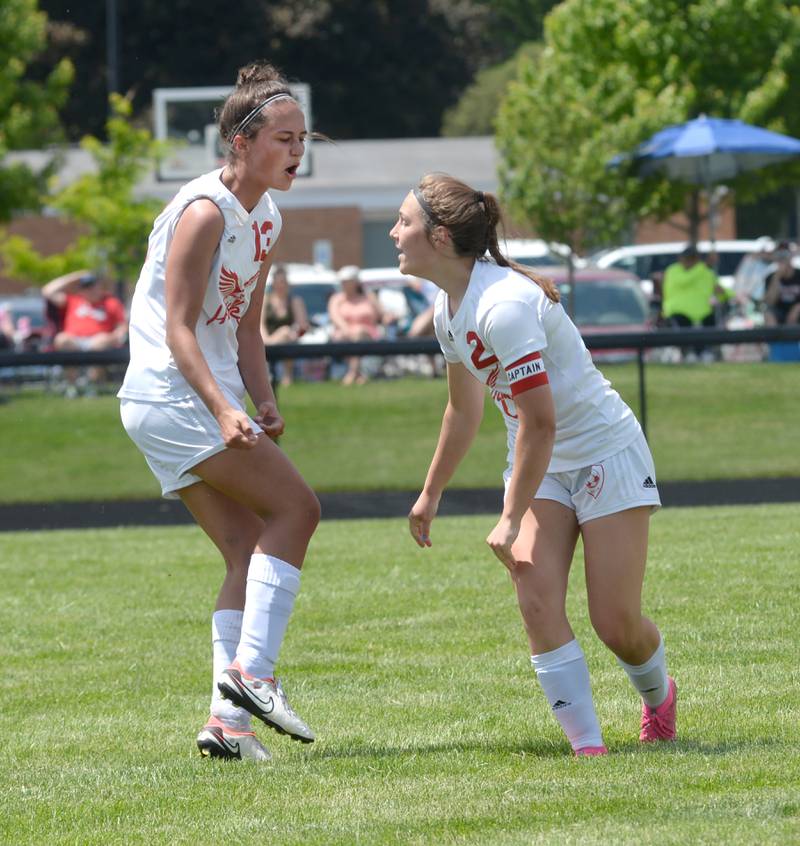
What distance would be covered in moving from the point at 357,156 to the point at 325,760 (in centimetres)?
4454

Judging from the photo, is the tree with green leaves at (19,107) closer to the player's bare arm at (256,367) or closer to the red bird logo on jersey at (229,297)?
the player's bare arm at (256,367)

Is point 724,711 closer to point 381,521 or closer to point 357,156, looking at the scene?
point 381,521

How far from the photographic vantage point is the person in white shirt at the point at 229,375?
4.82m

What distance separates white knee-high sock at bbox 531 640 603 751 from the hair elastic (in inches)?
52.1

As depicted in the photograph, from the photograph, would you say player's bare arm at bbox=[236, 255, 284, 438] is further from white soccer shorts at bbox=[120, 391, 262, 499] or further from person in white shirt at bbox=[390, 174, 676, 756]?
person in white shirt at bbox=[390, 174, 676, 756]

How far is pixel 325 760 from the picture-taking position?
489 centimetres

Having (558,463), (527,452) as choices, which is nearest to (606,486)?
(558,463)

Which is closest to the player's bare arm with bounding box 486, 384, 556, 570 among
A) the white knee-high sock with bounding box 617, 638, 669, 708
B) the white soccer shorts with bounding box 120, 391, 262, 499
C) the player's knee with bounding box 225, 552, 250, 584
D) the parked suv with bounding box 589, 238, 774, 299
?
the white knee-high sock with bounding box 617, 638, 669, 708

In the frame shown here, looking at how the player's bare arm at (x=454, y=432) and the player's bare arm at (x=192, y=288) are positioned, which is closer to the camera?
the player's bare arm at (x=192, y=288)

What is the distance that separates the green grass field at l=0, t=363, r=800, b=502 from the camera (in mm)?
14836

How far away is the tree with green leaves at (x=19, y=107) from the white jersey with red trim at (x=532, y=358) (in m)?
26.4

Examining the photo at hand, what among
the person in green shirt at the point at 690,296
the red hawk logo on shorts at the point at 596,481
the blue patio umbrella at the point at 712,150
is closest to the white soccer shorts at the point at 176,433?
the red hawk logo on shorts at the point at 596,481

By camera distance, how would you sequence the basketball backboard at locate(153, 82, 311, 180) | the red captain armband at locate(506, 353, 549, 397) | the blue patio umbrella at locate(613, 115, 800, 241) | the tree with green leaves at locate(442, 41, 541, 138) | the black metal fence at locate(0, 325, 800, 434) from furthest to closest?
the tree with green leaves at locate(442, 41, 541, 138)
the basketball backboard at locate(153, 82, 311, 180)
the blue patio umbrella at locate(613, 115, 800, 241)
the black metal fence at locate(0, 325, 800, 434)
the red captain armband at locate(506, 353, 549, 397)

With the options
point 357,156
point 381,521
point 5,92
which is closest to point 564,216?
point 5,92
